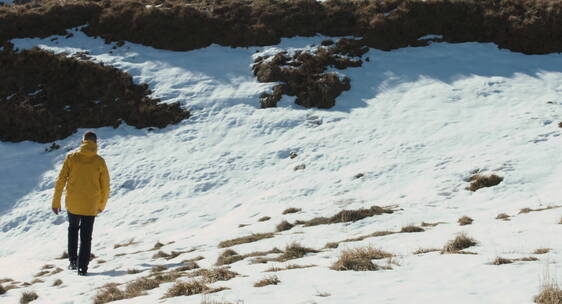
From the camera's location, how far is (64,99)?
2270cm

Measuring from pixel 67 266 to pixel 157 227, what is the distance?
3.44m

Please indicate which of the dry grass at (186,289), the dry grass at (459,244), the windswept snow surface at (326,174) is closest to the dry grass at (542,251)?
the windswept snow surface at (326,174)

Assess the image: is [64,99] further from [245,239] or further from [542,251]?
[542,251]

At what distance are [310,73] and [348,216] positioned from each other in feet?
41.1

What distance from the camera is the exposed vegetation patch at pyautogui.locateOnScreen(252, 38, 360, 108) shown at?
2095 cm

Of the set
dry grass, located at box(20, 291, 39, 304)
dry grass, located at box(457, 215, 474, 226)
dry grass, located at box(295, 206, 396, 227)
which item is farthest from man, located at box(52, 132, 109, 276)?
dry grass, located at box(457, 215, 474, 226)

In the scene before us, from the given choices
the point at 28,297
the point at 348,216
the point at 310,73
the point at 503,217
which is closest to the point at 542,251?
the point at 503,217

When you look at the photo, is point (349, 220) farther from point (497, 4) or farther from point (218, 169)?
point (497, 4)

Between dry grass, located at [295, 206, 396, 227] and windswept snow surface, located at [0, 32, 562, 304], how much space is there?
315 mm

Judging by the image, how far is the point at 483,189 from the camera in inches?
473

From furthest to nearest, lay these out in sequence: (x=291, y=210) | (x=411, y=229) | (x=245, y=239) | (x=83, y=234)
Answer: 1. (x=291, y=210)
2. (x=245, y=239)
3. (x=411, y=229)
4. (x=83, y=234)

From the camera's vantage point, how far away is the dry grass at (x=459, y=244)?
6.88 m

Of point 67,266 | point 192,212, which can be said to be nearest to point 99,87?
point 192,212

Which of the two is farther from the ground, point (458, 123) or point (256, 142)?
point (458, 123)
